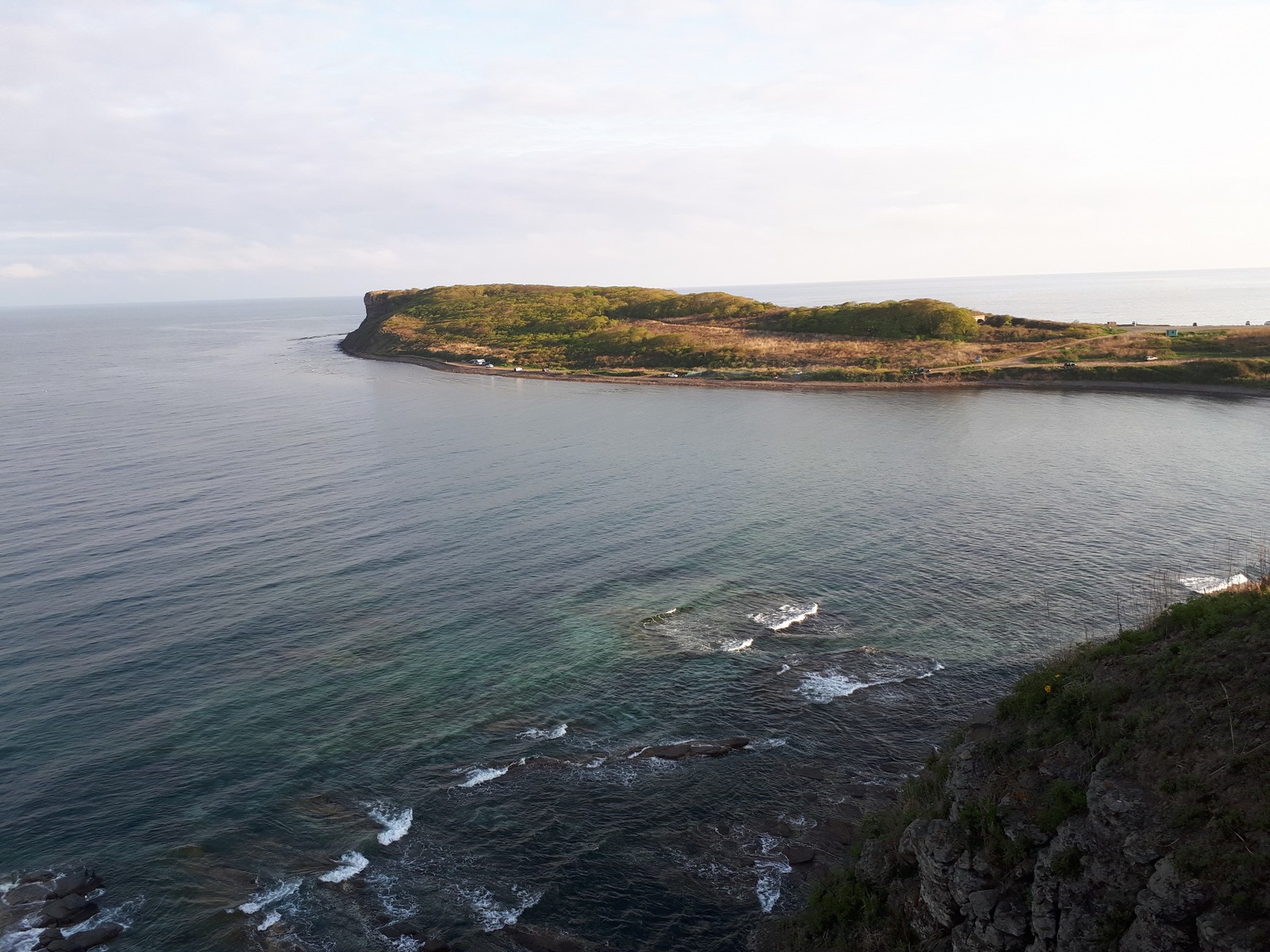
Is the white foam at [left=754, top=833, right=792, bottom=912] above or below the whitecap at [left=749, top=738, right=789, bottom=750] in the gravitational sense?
below

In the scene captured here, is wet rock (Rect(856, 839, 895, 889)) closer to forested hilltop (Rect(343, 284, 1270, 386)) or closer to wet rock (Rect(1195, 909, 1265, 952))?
wet rock (Rect(1195, 909, 1265, 952))

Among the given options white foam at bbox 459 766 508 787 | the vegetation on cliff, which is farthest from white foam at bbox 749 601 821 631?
the vegetation on cliff

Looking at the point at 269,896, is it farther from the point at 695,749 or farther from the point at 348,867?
the point at 695,749

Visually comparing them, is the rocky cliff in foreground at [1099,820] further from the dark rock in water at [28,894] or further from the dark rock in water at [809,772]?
the dark rock in water at [28,894]

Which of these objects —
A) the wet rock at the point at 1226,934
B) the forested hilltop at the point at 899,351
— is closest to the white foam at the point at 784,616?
the wet rock at the point at 1226,934

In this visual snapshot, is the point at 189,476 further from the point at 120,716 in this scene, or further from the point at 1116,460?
the point at 1116,460

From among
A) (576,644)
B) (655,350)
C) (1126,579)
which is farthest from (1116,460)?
(655,350)

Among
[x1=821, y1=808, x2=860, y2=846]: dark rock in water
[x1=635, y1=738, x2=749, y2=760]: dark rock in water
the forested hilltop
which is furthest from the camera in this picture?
the forested hilltop
